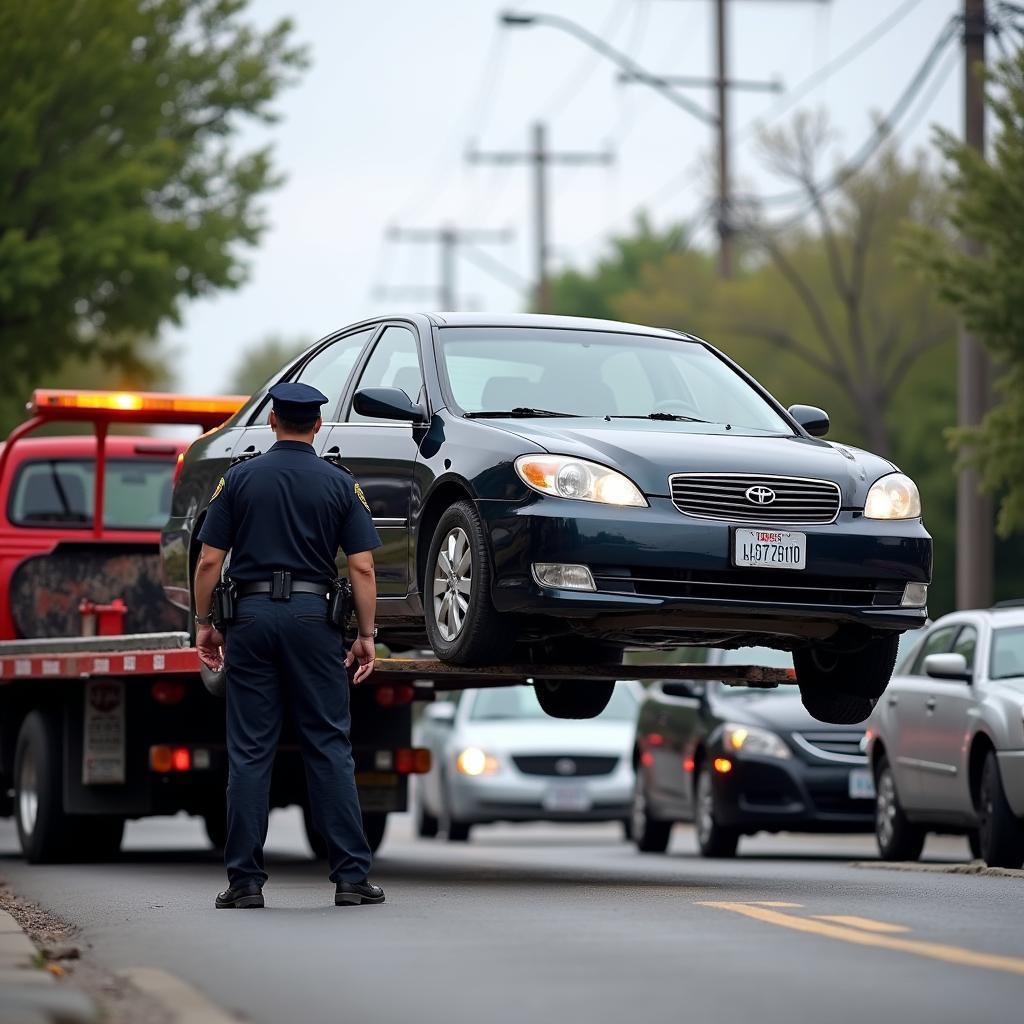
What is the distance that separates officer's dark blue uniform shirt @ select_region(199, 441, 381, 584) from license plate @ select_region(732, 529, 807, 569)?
1.53 metres

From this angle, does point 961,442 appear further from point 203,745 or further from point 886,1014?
point 886,1014

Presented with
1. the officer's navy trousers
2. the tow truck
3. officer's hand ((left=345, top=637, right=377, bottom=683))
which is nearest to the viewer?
the officer's navy trousers

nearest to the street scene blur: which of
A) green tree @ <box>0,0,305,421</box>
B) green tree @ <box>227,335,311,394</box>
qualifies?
green tree @ <box>0,0,305,421</box>

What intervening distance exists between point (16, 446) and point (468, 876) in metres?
5.13

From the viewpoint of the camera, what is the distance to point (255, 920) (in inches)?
376

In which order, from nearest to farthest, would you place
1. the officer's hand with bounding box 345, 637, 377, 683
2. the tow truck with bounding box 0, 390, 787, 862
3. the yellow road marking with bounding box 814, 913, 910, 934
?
the yellow road marking with bounding box 814, 913, 910, 934, the officer's hand with bounding box 345, 637, 377, 683, the tow truck with bounding box 0, 390, 787, 862

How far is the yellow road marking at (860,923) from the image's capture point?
8.77m

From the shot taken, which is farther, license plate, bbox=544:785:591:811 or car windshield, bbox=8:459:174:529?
license plate, bbox=544:785:591:811

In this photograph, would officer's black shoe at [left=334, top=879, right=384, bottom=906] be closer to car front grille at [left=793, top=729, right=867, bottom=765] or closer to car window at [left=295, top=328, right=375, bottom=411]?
car window at [left=295, top=328, right=375, bottom=411]

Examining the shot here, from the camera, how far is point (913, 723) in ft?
49.9

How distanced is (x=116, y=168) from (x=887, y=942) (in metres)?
20.7

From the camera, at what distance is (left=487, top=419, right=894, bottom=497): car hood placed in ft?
34.7

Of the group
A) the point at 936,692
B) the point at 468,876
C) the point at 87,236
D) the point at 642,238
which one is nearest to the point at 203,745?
the point at 468,876

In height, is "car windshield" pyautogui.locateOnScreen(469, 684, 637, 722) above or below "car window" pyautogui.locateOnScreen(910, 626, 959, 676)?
below
